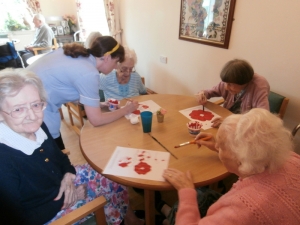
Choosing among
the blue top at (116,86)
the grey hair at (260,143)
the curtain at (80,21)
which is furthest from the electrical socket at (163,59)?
the curtain at (80,21)

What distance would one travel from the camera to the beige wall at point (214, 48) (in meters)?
1.75

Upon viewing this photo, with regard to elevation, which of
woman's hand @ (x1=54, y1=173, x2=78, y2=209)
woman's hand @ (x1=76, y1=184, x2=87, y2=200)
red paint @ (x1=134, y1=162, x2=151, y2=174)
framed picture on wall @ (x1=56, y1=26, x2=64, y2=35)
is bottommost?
woman's hand @ (x1=76, y1=184, x2=87, y2=200)

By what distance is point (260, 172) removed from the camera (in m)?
0.73

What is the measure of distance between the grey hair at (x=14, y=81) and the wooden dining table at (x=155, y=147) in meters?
0.48

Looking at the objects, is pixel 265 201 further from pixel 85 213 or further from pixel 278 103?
pixel 278 103

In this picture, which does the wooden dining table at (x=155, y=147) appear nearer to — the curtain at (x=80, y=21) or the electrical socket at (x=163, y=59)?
the electrical socket at (x=163, y=59)

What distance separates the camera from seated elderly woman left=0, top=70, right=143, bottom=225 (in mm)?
856

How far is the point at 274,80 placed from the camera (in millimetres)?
1908

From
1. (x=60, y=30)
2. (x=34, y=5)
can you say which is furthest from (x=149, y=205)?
(x=34, y=5)

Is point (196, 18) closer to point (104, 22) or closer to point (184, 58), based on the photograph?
point (184, 58)

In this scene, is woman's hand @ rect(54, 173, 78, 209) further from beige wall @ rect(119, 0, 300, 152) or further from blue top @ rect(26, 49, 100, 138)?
beige wall @ rect(119, 0, 300, 152)

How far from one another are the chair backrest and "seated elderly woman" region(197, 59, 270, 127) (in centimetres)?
24

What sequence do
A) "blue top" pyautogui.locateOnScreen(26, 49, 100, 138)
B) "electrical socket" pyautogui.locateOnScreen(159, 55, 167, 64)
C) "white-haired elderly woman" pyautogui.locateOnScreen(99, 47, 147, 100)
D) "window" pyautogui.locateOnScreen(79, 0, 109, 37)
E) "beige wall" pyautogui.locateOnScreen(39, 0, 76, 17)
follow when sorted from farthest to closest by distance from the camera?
"beige wall" pyautogui.locateOnScreen(39, 0, 76, 17) → "window" pyautogui.locateOnScreen(79, 0, 109, 37) → "electrical socket" pyautogui.locateOnScreen(159, 55, 167, 64) → "white-haired elderly woman" pyautogui.locateOnScreen(99, 47, 147, 100) → "blue top" pyautogui.locateOnScreen(26, 49, 100, 138)

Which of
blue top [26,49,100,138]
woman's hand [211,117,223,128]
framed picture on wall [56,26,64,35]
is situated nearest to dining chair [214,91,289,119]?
woman's hand [211,117,223,128]
